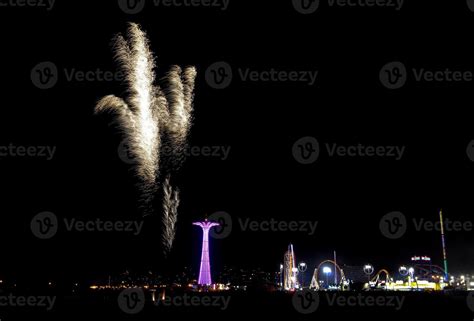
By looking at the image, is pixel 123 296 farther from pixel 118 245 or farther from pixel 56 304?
pixel 118 245

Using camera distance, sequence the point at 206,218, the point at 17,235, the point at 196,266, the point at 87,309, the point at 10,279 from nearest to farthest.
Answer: the point at 87,309
the point at 206,218
the point at 17,235
the point at 10,279
the point at 196,266

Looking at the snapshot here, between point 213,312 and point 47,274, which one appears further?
point 47,274

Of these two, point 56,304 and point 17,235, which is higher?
point 17,235

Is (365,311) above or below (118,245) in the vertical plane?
below

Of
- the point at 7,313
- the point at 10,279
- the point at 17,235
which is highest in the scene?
the point at 17,235

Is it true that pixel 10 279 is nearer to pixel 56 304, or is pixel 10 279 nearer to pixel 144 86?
pixel 56 304

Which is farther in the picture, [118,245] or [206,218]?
[118,245]

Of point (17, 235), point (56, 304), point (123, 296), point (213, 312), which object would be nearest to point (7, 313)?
point (56, 304)

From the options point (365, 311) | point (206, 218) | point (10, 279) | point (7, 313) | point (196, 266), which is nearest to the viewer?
point (7, 313)

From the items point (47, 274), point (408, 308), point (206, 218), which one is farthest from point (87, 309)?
point (47, 274)
